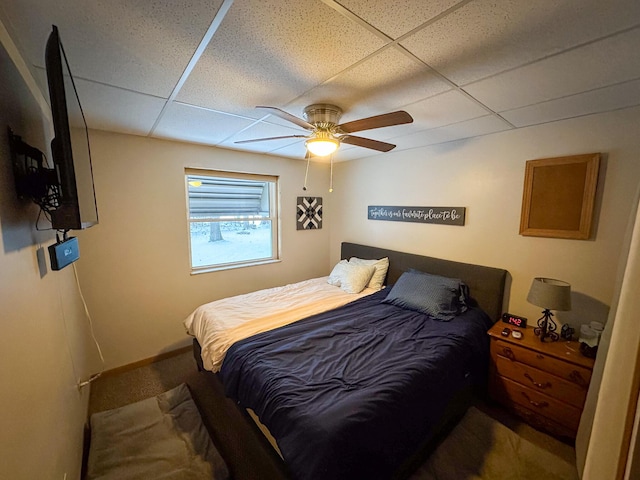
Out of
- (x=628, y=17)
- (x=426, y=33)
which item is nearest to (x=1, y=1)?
(x=426, y=33)

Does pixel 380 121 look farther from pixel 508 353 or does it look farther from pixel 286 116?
pixel 508 353

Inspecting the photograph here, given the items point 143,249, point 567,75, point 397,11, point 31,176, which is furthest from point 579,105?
point 143,249

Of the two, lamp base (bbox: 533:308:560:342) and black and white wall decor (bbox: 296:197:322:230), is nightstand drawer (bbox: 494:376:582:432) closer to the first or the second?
lamp base (bbox: 533:308:560:342)

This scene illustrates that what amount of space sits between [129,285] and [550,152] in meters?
3.96

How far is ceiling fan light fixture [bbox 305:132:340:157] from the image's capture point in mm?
1694

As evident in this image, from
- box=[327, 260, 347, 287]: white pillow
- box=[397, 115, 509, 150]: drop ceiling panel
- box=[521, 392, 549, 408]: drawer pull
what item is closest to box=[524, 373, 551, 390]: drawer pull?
box=[521, 392, 549, 408]: drawer pull

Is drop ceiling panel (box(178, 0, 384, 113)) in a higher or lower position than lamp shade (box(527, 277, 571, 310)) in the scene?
higher

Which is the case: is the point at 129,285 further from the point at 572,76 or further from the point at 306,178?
the point at 572,76

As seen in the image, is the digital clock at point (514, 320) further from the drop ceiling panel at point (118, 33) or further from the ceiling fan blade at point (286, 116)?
the drop ceiling panel at point (118, 33)

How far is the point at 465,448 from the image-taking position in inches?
67.6

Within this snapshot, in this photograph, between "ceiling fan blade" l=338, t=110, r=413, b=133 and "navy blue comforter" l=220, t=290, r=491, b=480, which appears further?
"ceiling fan blade" l=338, t=110, r=413, b=133

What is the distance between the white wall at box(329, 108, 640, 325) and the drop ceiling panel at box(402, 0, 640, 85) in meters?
1.20

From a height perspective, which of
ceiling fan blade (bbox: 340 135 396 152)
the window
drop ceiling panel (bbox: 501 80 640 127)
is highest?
drop ceiling panel (bbox: 501 80 640 127)

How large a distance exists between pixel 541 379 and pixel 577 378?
21 cm
